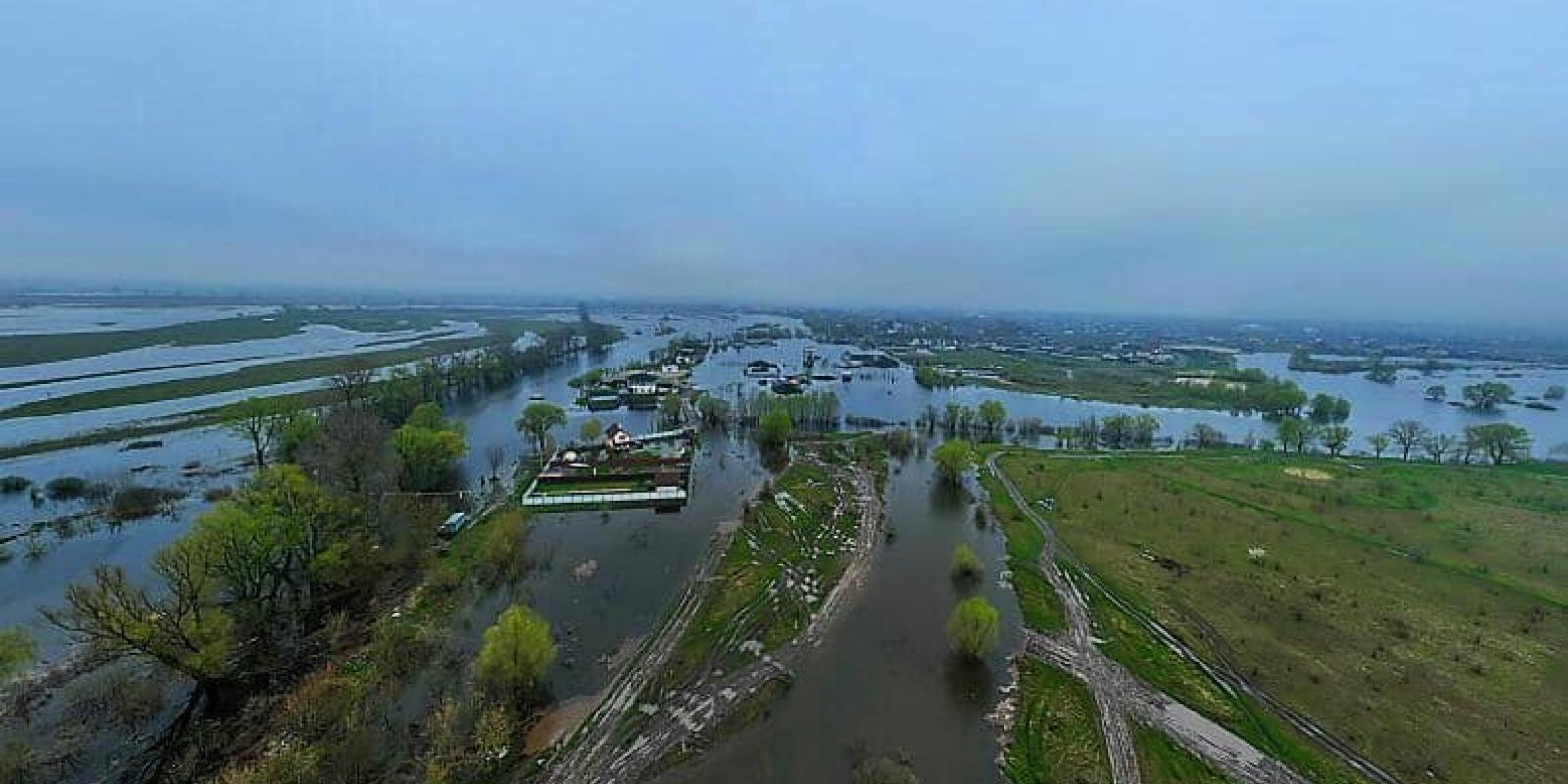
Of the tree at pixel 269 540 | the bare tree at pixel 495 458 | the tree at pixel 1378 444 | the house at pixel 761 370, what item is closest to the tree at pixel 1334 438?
the tree at pixel 1378 444

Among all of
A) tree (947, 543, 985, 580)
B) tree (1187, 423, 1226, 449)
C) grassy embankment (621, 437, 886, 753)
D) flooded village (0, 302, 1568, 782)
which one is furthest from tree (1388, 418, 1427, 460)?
grassy embankment (621, 437, 886, 753)

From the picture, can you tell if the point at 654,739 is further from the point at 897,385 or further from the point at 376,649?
the point at 897,385

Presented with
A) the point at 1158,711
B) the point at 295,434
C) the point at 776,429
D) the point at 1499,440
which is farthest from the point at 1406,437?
the point at 295,434

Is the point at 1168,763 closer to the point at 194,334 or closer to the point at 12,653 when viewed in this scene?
the point at 12,653

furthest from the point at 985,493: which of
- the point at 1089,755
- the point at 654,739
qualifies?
the point at 654,739

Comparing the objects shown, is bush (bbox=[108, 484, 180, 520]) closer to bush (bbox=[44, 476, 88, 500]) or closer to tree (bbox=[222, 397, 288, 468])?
bush (bbox=[44, 476, 88, 500])
